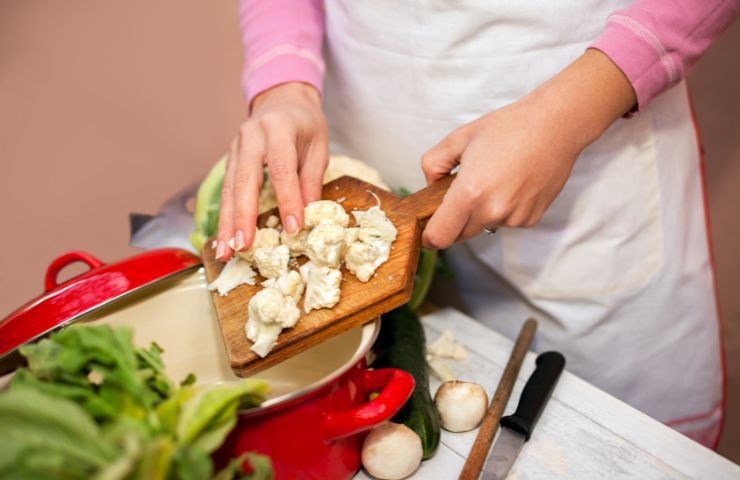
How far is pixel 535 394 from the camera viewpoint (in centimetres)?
83

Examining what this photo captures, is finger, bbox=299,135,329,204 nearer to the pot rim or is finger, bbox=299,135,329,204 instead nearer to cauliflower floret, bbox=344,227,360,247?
cauliflower floret, bbox=344,227,360,247

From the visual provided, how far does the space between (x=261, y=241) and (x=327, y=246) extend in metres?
0.11

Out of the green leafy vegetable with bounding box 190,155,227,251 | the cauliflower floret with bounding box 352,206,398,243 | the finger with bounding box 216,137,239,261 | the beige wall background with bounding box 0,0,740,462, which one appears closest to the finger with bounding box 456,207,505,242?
the cauliflower floret with bounding box 352,206,398,243

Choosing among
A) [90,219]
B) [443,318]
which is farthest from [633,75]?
[90,219]

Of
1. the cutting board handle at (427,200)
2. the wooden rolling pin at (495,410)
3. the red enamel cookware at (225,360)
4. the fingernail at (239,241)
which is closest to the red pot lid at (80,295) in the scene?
the red enamel cookware at (225,360)

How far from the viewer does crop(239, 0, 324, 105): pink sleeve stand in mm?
1039

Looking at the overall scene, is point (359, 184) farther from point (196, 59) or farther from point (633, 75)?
point (196, 59)

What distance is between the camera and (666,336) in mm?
1104

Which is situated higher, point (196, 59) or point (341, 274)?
point (341, 274)

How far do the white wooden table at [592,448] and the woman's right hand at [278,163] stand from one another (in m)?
0.35

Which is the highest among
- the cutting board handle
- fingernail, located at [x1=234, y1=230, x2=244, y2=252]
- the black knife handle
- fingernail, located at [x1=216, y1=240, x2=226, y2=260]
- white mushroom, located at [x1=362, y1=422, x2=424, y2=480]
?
the cutting board handle

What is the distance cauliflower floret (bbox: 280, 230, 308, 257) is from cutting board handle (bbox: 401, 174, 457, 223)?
0.14 meters

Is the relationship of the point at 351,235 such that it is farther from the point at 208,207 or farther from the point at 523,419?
the point at 208,207

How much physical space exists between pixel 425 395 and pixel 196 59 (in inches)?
52.4
